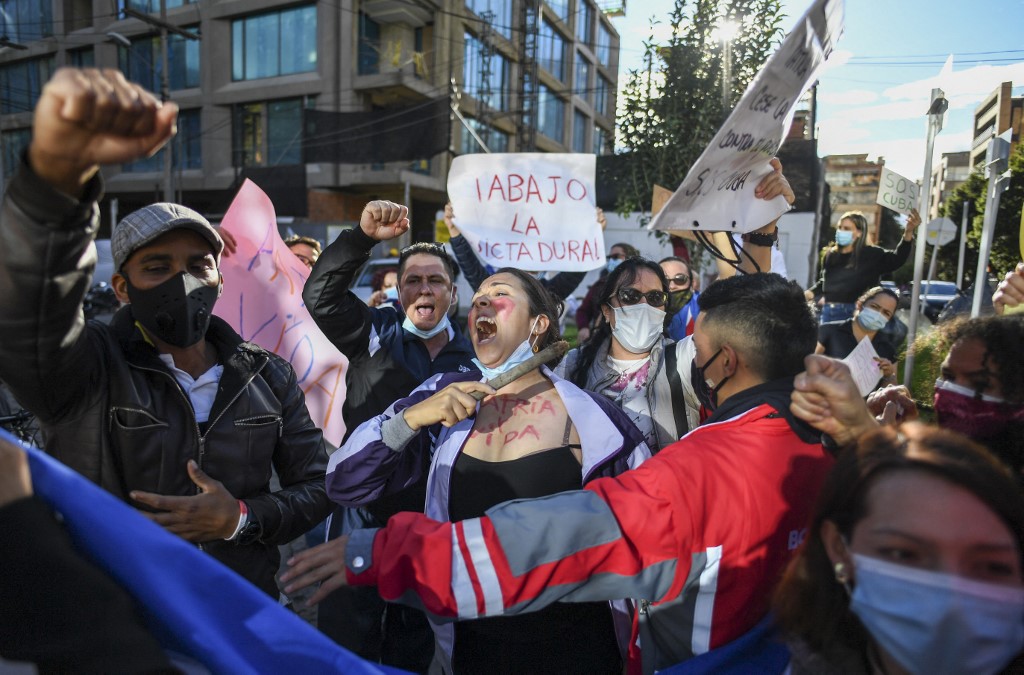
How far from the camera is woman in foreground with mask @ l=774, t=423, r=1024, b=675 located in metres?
1.01

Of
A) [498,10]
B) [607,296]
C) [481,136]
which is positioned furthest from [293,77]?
[607,296]

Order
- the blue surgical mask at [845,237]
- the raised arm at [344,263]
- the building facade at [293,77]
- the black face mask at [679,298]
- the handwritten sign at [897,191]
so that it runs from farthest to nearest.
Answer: the building facade at [293,77] → the handwritten sign at [897,191] → the blue surgical mask at [845,237] → the black face mask at [679,298] → the raised arm at [344,263]

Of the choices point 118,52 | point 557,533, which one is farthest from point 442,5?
point 557,533

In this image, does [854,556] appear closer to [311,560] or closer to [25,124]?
[311,560]

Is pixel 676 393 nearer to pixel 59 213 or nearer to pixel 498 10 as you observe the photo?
pixel 59 213

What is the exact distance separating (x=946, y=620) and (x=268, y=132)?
25977 millimetres

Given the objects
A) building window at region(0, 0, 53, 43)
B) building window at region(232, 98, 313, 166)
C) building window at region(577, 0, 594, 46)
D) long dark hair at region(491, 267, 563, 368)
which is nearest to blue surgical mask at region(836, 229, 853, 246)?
long dark hair at region(491, 267, 563, 368)

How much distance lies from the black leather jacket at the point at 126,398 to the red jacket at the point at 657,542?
65 cm

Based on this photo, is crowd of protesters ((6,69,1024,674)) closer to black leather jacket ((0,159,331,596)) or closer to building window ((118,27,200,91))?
black leather jacket ((0,159,331,596))

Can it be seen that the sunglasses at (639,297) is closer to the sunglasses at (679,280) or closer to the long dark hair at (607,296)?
the long dark hair at (607,296)

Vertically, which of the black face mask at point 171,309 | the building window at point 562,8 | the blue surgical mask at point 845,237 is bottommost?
the black face mask at point 171,309

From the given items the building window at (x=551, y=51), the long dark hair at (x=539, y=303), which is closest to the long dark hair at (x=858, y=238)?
the long dark hair at (x=539, y=303)

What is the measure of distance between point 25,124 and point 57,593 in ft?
117

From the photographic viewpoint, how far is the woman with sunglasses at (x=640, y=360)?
9.09 feet
